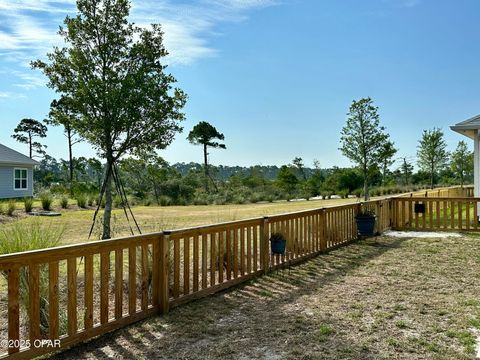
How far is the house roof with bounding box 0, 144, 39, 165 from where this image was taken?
2241cm

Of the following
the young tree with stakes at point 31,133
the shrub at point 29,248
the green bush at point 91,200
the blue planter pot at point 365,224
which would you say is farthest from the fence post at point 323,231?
the young tree with stakes at point 31,133

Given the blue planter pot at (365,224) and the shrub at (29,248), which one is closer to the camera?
the shrub at (29,248)

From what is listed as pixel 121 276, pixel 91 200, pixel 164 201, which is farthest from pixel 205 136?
pixel 121 276

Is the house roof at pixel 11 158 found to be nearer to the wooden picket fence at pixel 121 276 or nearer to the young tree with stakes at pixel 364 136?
the young tree with stakes at pixel 364 136

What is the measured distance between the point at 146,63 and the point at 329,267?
4879 mm

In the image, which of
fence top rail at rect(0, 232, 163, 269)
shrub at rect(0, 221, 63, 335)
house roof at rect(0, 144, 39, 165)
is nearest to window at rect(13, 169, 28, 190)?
house roof at rect(0, 144, 39, 165)

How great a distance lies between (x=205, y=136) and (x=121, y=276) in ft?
96.9

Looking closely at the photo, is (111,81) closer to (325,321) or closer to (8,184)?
(325,321)

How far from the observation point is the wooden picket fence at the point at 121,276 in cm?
302

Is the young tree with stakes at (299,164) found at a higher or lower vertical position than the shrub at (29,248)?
higher

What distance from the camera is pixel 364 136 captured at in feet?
61.5

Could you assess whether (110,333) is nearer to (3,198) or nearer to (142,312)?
(142,312)

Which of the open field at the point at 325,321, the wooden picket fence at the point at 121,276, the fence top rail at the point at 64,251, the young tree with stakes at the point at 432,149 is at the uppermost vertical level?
the young tree with stakes at the point at 432,149

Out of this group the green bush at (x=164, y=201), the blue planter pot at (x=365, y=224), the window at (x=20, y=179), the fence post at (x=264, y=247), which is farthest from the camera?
the window at (x=20, y=179)
